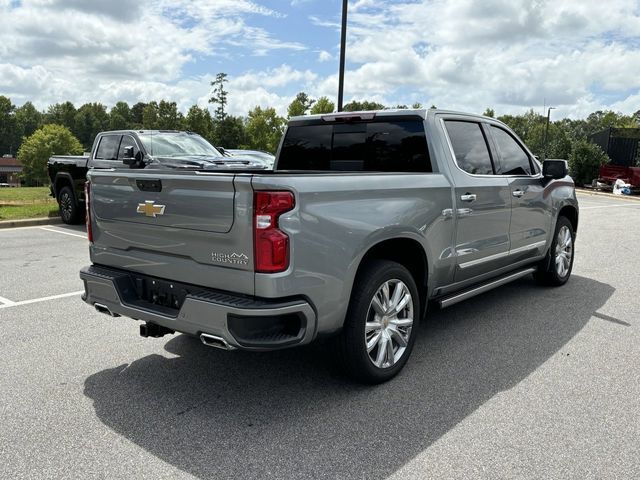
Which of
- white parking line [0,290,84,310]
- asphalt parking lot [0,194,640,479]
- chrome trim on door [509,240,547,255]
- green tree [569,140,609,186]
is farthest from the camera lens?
green tree [569,140,609,186]

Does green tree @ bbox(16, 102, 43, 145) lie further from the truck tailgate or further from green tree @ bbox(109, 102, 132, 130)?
the truck tailgate

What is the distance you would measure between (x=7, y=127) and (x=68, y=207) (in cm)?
15387

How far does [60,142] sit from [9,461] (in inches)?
3924

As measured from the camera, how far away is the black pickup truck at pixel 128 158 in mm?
10469

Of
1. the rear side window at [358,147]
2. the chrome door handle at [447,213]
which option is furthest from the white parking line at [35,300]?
the chrome door handle at [447,213]

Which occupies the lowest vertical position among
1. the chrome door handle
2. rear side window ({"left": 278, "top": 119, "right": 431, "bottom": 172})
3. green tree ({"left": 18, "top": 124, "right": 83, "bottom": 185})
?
green tree ({"left": 18, "top": 124, "right": 83, "bottom": 185})

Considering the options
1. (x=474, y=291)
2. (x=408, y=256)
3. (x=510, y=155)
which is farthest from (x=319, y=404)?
(x=510, y=155)

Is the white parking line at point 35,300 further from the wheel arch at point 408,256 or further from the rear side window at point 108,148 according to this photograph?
the rear side window at point 108,148

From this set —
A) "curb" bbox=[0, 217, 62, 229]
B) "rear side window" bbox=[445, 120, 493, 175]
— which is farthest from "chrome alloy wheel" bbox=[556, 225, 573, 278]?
"curb" bbox=[0, 217, 62, 229]

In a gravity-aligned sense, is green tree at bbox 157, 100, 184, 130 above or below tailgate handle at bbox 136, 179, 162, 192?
above

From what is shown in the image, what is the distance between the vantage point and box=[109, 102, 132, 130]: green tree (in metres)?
140

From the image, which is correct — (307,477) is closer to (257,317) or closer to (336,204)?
(257,317)

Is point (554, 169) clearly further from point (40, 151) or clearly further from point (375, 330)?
point (40, 151)

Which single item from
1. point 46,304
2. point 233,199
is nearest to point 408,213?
point 233,199
